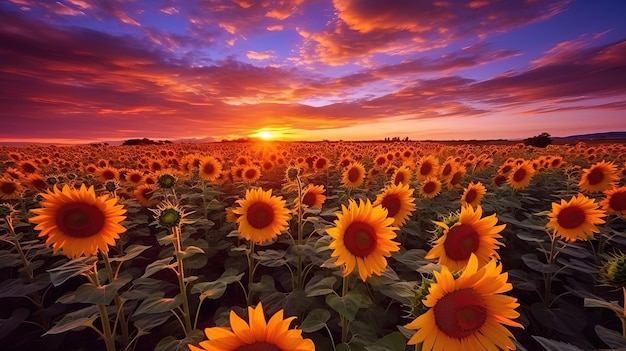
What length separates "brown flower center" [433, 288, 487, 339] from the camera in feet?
5.70

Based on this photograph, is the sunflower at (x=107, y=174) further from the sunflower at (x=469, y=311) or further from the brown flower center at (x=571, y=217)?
the brown flower center at (x=571, y=217)

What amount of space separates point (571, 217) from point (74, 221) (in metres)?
5.84

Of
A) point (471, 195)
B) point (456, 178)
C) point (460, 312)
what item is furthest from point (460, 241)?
point (456, 178)

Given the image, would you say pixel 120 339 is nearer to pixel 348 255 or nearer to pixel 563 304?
pixel 348 255

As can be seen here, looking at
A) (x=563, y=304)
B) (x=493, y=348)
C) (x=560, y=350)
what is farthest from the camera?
(x=563, y=304)

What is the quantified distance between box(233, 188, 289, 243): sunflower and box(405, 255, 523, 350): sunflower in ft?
9.13

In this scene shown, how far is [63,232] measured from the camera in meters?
3.09

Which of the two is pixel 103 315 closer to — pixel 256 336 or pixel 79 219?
pixel 79 219

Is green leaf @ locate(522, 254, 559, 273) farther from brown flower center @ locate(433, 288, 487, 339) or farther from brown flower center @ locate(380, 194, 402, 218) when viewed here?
brown flower center @ locate(433, 288, 487, 339)

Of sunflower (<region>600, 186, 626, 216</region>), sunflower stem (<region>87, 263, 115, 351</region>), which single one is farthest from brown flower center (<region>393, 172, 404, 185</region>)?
sunflower stem (<region>87, 263, 115, 351</region>)

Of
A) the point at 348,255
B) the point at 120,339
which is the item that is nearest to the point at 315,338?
the point at 348,255

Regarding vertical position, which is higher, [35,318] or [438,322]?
[438,322]

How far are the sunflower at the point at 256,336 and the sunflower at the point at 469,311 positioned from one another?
2.34 ft

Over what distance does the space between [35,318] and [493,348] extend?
6156 millimetres
